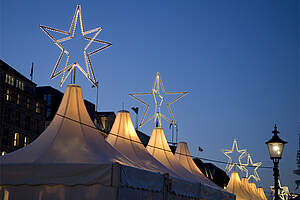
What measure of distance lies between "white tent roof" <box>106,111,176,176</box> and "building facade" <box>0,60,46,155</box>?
3509 cm

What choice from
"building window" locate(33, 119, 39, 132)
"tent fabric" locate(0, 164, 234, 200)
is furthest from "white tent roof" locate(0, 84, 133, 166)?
"building window" locate(33, 119, 39, 132)

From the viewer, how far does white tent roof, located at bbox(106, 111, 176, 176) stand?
14955 mm

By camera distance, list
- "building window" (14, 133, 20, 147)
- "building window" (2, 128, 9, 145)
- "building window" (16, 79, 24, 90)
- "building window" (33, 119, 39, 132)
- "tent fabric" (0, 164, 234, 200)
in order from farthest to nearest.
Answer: "building window" (33, 119, 39, 132) → "building window" (16, 79, 24, 90) → "building window" (14, 133, 20, 147) → "building window" (2, 128, 9, 145) → "tent fabric" (0, 164, 234, 200)

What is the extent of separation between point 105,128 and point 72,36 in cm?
5217

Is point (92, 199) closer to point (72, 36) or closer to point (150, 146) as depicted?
point (72, 36)

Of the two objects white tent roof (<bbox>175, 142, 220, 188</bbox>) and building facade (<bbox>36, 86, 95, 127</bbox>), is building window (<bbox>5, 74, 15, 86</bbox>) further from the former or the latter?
white tent roof (<bbox>175, 142, 220, 188</bbox>)


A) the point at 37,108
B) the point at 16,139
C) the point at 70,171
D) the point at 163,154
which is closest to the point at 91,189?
the point at 70,171

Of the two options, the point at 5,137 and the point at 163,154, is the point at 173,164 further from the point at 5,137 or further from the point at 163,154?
the point at 5,137

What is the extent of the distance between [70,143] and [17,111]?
144 feet

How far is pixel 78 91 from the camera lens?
13.2m

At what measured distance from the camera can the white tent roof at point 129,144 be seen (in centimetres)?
1496

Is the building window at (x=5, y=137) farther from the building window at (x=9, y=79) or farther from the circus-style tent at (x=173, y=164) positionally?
the circus-style tent at (x=173, y=164)

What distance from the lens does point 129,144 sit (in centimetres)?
1568

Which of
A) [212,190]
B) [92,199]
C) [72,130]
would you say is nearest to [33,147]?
[72,130]
